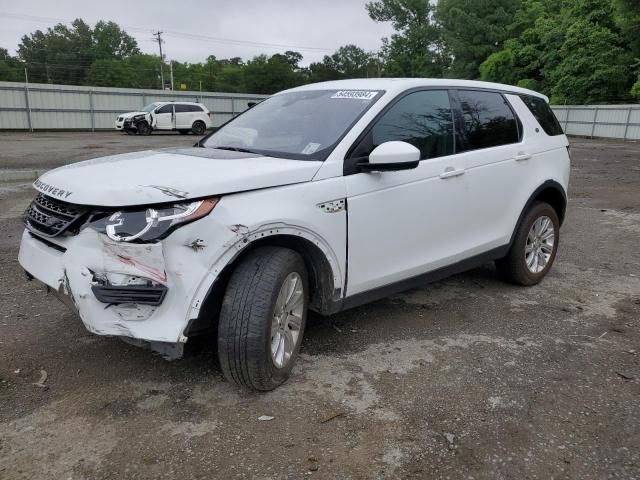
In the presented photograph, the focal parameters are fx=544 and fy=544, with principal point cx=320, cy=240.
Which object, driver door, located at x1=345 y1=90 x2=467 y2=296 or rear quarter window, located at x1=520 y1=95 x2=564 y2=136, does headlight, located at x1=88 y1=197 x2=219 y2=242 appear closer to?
driver door, located at x1=345 y1=90 x2=467 y2=296

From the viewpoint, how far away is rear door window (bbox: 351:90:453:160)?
11.6ft

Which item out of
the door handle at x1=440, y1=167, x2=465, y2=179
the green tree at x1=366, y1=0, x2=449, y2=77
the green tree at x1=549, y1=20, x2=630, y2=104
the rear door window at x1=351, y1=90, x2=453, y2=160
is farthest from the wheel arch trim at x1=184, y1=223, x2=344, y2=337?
the green tree at x1=366, y1=0, x2=449, y2=77

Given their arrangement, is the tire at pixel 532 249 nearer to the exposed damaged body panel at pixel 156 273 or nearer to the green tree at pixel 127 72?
the exposed damaged body panel at pixel 156 273

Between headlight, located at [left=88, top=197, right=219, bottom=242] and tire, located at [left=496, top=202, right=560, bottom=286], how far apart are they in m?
3.08

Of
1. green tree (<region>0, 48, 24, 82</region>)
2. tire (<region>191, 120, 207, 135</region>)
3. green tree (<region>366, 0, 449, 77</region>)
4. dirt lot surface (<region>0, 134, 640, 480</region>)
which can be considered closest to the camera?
dirt lot surface (<region>0, 134, 640, 480</region>)

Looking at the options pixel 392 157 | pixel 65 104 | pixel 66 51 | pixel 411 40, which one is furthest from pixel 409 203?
pixel 66 51

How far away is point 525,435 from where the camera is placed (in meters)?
2.75

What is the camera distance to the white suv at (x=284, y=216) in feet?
8.66

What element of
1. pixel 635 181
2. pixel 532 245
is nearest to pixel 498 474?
pixel 532 245

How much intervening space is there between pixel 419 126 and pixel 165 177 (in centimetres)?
189

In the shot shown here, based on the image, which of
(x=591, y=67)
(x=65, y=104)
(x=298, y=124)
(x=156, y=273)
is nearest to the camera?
(x=156, y=273)

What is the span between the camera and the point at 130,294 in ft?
8.61

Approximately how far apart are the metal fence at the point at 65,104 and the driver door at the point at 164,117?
610cm

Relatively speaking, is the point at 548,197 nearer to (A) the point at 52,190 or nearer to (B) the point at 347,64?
(A) the point at 52,190
